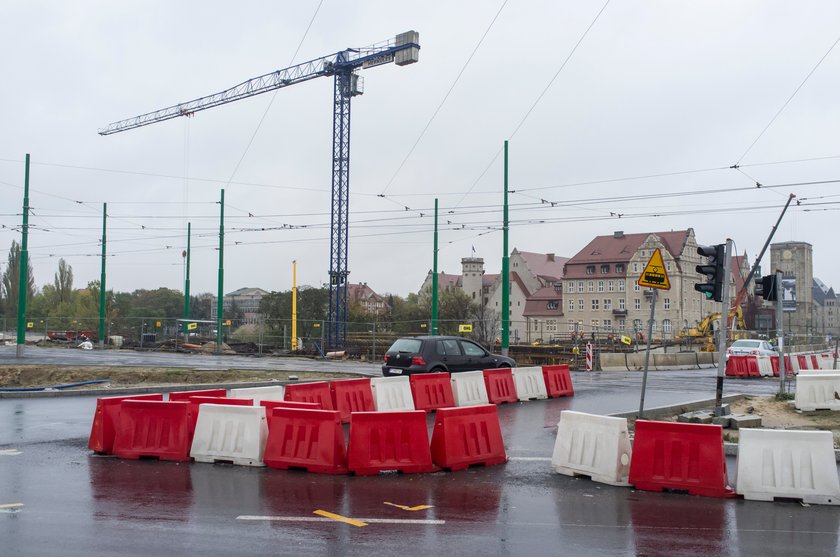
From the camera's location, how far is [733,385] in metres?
26.0

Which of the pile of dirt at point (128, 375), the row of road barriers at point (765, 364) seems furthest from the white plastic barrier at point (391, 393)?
the row of road barriers at point (765, 364)

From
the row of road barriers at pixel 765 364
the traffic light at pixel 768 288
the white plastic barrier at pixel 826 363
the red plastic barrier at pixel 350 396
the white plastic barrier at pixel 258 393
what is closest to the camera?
the white plastic barrier at pixel 258 393

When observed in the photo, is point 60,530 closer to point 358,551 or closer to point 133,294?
point 358,551

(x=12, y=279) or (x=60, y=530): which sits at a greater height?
(x=12, y=279)

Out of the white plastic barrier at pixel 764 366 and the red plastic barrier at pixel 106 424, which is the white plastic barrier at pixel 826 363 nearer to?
the white plastic barrier at pixel 764 366

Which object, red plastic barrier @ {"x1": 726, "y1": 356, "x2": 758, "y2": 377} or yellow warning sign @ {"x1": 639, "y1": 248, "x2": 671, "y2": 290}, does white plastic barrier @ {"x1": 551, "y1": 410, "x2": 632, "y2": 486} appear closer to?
yellow warning sign @ {"x1": 639, "y1": 248, "x2": 671, "y2": 290}

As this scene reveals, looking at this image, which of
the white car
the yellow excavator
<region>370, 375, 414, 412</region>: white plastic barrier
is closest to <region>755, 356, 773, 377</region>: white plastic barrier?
the white car

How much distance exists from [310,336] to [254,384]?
2097 cm

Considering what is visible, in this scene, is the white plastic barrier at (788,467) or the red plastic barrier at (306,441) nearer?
the white plastic barrier at (788,467)

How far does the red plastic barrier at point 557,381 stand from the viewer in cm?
1956

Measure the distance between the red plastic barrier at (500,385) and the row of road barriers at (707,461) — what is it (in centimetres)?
830

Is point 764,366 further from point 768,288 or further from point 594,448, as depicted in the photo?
point 594,448

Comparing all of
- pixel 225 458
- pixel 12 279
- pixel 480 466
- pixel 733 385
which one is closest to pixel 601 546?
pixel 480 466

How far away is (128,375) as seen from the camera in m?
24.4
